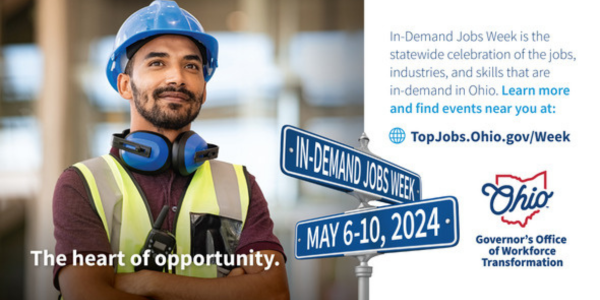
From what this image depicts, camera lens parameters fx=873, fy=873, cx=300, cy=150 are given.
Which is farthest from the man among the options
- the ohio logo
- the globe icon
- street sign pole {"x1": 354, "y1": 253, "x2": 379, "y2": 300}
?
the ohio logo

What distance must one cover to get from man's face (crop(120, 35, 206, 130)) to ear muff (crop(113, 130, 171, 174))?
0.08 m

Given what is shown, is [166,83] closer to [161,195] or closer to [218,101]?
[161,195]

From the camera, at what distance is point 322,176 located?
7.85 ft

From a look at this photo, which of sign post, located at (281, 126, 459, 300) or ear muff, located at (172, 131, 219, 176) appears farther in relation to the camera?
ear muff, located at (172, 131, 219, 176)

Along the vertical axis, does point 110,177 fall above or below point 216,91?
below

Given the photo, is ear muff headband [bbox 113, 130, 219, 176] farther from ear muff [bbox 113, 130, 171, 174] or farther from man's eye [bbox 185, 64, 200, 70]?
man's eye [bbox 185, 64, 200, 70]

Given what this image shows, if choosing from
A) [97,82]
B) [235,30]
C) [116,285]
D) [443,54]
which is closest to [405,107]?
[443,54]

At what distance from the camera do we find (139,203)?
274 centimetres

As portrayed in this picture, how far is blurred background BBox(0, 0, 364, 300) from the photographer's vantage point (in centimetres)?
413

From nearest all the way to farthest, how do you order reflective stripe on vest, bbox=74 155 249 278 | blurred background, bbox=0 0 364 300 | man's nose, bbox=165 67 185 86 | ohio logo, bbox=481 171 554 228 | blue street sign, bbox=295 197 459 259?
1. blue street sign, bbox=295 197 459 259
2. reflective stripe on vest, bbox=74 155 249 278
3. man's nose, bbox=165 67 185 86
4. ohio logo, bbox=481 171 554 228
5. blurred background, bbox=0 0 364 300

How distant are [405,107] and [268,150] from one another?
2.21ft

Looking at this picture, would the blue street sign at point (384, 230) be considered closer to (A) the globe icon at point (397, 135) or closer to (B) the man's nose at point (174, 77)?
(B) the man's nose at point (174, 77)

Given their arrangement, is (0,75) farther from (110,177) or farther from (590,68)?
(590,68)

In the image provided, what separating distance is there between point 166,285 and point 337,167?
643 mm
